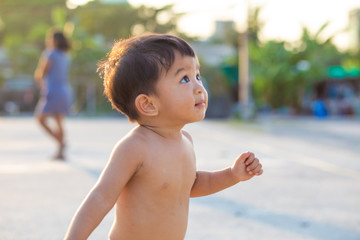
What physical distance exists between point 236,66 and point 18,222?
84.4ft

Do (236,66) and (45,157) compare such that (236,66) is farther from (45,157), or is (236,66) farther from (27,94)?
(45,157)

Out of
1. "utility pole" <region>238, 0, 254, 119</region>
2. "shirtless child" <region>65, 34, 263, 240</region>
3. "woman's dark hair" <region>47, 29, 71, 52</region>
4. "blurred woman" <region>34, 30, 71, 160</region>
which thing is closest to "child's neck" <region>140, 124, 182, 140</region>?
"shirtless child" <region>65, 34, 263, 240</region>

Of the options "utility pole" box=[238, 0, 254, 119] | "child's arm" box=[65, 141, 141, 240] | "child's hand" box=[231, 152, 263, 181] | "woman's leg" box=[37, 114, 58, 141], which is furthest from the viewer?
"utility pole" box=[238, 0, 254, 119]

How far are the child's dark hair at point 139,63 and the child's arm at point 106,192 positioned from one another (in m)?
0.17

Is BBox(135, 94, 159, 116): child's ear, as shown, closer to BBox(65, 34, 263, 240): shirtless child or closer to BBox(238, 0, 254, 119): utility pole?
BBox(65, 34, 263, 240): shirtless child

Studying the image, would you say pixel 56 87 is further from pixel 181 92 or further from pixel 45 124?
pixel 181 92

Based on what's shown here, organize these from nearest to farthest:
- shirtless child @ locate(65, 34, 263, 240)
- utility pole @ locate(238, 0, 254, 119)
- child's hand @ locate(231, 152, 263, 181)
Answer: shirtless child @ locate(65, 34, 263, 240), child's hand @ locate(231, 152, 263, 181), utility pole @ locate(238, 0, 254, 119)

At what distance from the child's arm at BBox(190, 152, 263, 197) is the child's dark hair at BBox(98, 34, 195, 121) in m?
0.44

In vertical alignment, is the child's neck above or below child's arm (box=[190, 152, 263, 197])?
above

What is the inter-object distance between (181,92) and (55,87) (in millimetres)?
5244

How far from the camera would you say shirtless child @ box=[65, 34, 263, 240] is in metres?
1.89

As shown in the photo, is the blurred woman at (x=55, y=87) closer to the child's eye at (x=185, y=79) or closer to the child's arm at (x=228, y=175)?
the child's arm at (x=228, y=175)

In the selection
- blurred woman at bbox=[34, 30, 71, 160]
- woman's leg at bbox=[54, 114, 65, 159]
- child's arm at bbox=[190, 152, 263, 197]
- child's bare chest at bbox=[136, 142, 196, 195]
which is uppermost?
child's bare chest at bbox=[136, 142, 196, 195]

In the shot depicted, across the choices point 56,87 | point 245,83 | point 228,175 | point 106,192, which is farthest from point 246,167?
point 245,83
